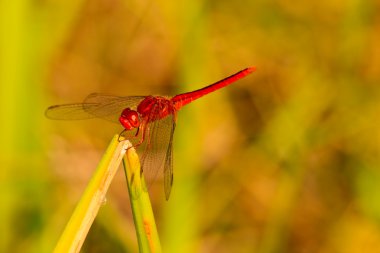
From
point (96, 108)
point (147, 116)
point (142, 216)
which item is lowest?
point (142, 216)

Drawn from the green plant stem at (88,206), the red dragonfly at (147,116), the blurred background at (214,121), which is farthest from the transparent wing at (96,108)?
the green plant stem at (88,206)

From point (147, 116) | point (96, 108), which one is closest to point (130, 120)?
point (147, 116)

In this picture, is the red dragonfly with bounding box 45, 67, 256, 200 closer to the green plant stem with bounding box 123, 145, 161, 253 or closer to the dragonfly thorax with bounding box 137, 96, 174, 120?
the dragonfly thorax with bounding box 137, 96, 174, 120

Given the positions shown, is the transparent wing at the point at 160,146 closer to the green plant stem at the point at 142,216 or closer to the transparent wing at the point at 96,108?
the transparent wing at the point at 96,108

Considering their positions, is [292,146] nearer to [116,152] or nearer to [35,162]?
[35,162]

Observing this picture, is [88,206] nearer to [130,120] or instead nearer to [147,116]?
[130,120]

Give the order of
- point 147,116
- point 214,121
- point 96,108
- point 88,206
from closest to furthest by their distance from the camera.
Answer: point 88,206 → point 147,116 → point 96,108 → point 214,121

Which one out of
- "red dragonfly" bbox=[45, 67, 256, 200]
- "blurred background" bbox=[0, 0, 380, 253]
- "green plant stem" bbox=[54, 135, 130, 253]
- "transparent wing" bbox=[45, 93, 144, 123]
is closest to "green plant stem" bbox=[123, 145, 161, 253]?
"green plant stem" bbox=[54, 135, 130, 253]
